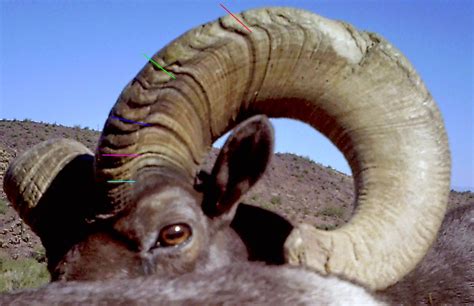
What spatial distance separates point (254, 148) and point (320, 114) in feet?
2.62

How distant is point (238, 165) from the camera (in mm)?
4863

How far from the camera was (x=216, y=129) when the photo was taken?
17.0ft

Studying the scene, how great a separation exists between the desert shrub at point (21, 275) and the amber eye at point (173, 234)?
8430 mm

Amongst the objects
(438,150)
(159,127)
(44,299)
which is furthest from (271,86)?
(44,299)

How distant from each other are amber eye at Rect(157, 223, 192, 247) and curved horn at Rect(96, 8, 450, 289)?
32cm

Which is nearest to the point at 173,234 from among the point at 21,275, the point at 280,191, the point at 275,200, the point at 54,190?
the point at 54,190

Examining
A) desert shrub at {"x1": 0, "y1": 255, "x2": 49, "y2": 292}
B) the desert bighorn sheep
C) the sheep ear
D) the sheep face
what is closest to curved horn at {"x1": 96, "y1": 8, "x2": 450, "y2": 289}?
the desert bighorn sheep

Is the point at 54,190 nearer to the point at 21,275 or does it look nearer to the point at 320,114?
the point at 320,114

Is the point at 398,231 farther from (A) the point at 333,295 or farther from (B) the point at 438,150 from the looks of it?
(A) the point at 333,295

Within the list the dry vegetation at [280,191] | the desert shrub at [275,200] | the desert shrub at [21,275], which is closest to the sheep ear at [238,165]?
the desert shrub at [21,275]

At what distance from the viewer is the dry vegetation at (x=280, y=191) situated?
2646cm

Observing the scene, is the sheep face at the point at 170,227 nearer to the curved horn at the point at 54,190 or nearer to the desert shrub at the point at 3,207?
the curved horn at the point at 54,190

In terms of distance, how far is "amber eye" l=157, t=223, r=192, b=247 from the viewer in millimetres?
4711

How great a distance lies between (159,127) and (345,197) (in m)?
45.6
